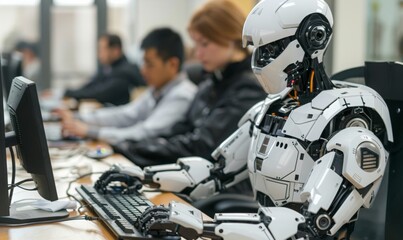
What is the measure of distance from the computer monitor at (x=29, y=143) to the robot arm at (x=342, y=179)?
2.07ft

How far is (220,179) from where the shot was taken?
2033 mm

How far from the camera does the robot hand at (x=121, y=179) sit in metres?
1.94

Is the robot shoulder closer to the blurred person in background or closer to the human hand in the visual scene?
the blurred person in background

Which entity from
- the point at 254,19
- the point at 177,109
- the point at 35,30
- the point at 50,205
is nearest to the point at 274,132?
the point at 254,19

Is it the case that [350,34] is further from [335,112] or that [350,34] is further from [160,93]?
[335,112]

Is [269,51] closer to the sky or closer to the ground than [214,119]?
closer to the sky

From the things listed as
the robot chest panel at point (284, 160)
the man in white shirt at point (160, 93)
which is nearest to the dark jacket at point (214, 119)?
the man in white shirt at point (160, 93)

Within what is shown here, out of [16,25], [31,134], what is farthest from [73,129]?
[16,25]

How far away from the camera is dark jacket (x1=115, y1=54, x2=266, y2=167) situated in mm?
2521

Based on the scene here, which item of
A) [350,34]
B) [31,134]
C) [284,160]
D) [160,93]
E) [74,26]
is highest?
[31,134]

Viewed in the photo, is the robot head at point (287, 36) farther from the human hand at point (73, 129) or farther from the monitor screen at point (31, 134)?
the human hand at point (73, 129)

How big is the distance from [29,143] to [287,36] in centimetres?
70

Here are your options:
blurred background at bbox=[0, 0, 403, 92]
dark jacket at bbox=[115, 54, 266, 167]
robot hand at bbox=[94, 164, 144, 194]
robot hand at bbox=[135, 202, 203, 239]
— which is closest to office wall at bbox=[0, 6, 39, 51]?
blurred background at bbox=[0, 0, 403, 92]

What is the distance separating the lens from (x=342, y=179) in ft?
4.85
